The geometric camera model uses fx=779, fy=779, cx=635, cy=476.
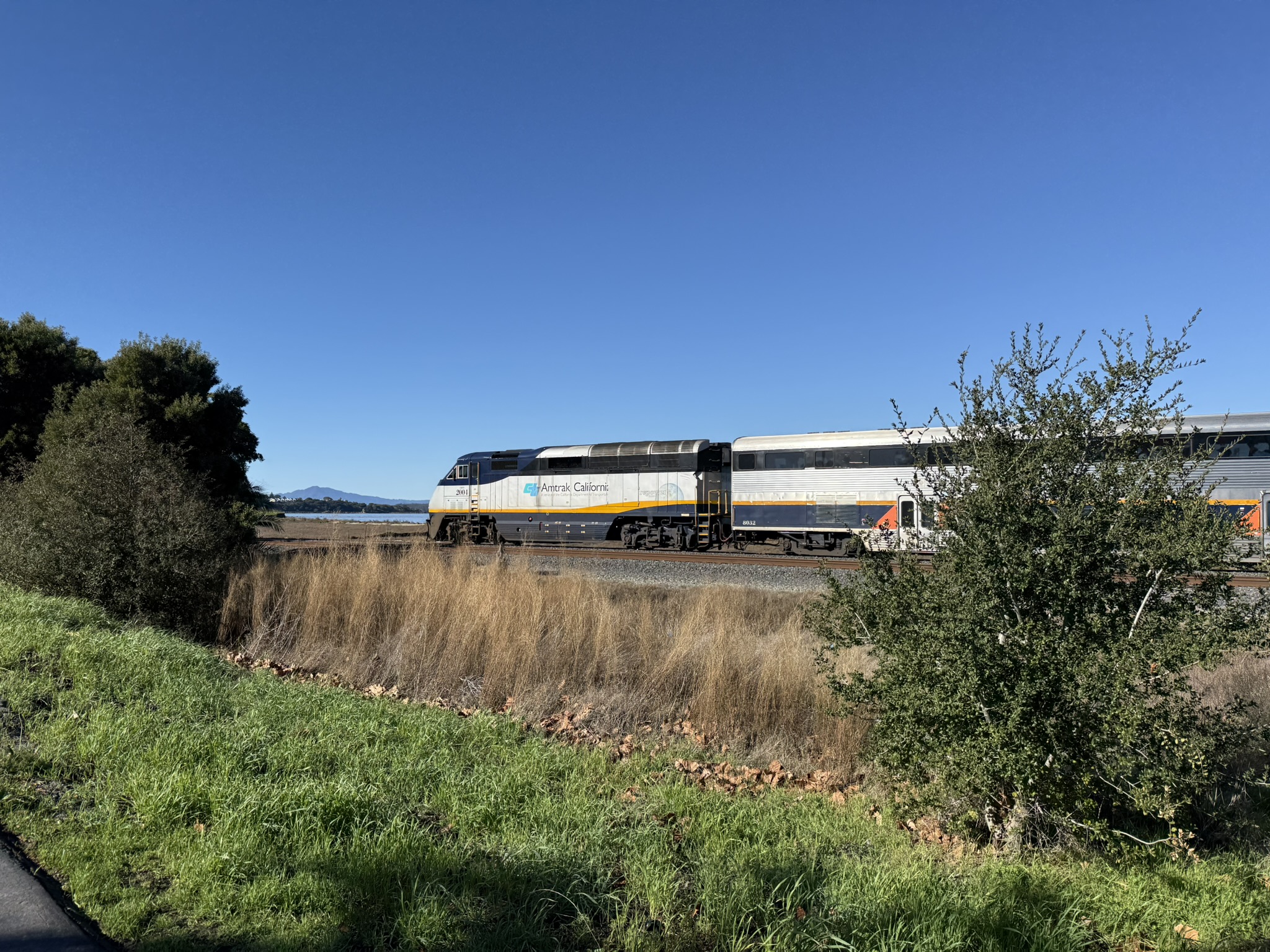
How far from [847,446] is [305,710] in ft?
59.0

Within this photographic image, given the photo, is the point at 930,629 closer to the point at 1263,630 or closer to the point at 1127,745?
the point at 1127,745

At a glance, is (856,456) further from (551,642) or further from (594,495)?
(551,642)

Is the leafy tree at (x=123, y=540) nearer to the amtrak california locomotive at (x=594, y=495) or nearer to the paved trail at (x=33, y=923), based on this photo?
the paved trail at (x=33, y=923)

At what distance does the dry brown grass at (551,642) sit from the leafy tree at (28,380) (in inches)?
503

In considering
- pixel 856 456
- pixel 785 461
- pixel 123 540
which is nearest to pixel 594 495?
pixel 785 461

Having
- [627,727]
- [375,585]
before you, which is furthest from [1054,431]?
Answer: [375,585]

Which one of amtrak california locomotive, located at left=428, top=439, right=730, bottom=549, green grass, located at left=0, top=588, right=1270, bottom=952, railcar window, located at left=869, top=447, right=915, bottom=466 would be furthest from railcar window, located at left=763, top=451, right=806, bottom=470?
green grass, located at left=0, top=588, right=1270, bottom=952

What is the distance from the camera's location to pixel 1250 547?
479 centimetres

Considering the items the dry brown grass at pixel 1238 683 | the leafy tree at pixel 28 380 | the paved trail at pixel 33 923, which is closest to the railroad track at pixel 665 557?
the dry brown grass at pixel 1238 683

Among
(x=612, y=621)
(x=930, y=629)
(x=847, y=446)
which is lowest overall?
(x=612, y=621)

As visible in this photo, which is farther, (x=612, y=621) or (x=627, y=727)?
(x=612, y=621)

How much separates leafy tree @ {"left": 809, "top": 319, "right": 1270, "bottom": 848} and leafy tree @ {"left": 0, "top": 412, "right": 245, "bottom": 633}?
33.9ft

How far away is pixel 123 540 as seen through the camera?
1114 cm

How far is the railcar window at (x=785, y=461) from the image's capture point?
74.8ft
